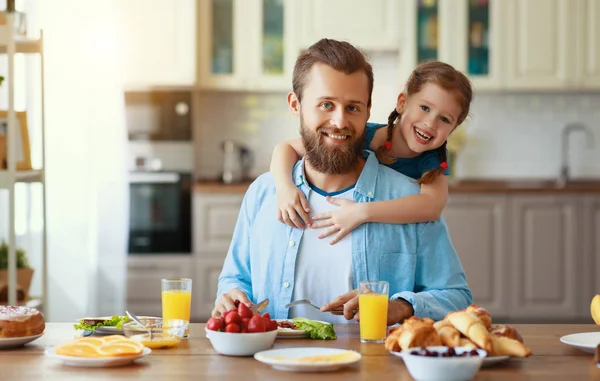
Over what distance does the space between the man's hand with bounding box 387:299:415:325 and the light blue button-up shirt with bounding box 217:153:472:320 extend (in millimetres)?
112

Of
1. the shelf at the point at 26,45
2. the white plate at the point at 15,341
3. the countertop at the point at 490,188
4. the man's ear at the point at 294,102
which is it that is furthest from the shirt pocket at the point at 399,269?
the countertop at the point at 490,188

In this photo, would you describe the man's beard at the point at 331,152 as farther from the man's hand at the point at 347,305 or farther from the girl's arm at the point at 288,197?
the man's hand at the point at 347,305

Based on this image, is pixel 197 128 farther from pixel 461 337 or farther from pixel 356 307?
pixel 461 337

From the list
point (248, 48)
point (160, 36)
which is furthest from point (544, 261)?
point (160, 36)

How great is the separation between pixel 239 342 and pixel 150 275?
11.8 feet

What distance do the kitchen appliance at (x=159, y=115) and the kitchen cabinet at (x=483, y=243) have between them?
1.66m

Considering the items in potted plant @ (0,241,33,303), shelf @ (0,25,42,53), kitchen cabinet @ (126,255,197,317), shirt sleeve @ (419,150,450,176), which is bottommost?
kitchen cabinet @ (126,255,197,317)

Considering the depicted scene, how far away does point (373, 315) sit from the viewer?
5.80ft

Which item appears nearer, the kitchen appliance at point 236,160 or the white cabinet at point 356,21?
the white cabinet at point 356,21

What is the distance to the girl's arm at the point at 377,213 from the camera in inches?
83.6

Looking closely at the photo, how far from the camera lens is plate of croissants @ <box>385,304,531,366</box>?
1.56m

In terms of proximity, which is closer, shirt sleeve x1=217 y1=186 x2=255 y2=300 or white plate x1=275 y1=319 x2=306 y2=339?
white plate x1=275 y1=319 x2=306 y2=339

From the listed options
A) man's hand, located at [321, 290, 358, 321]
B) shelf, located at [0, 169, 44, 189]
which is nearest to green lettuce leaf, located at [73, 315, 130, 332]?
man's hand, located at [321, 290, 358, 321]

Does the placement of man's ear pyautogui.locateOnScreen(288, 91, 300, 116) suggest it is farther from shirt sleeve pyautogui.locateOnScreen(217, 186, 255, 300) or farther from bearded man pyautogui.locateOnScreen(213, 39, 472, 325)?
shirt sleeve pyautogui.locateOnScreen(217, 186, 255, 300)
